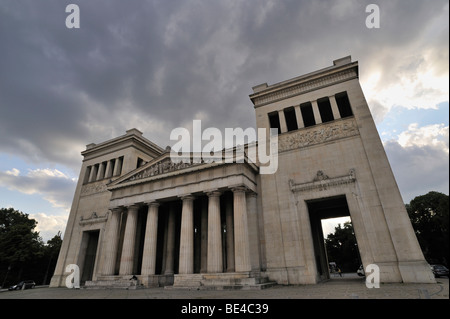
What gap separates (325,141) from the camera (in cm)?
2406

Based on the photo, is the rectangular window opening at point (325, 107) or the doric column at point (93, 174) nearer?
the rectangular window opening at point (325, 107)

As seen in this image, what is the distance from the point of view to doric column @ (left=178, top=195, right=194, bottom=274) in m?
22.4

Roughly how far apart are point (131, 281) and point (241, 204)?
12558 mm

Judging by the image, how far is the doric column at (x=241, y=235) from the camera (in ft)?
66.6

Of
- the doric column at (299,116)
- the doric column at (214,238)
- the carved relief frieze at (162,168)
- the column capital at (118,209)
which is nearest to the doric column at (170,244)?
the carved relief frieze at (162,168)

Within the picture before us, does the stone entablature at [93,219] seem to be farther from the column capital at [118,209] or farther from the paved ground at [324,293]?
the paved ground at [324,293]

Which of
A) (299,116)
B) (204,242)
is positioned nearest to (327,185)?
(299,116)

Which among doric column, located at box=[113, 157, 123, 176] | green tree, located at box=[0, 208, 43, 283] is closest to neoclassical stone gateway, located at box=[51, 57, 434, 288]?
doric column, located at box=[113, 157, 123, 176]

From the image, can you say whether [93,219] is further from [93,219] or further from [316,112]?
[316,112]

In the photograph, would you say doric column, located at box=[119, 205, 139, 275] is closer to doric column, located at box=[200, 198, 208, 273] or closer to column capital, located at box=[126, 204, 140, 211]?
column capital, located at box=[126, 204, 140, 211]

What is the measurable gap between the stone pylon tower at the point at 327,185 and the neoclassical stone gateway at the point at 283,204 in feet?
0.28

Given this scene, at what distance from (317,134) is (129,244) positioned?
74.8 ft
